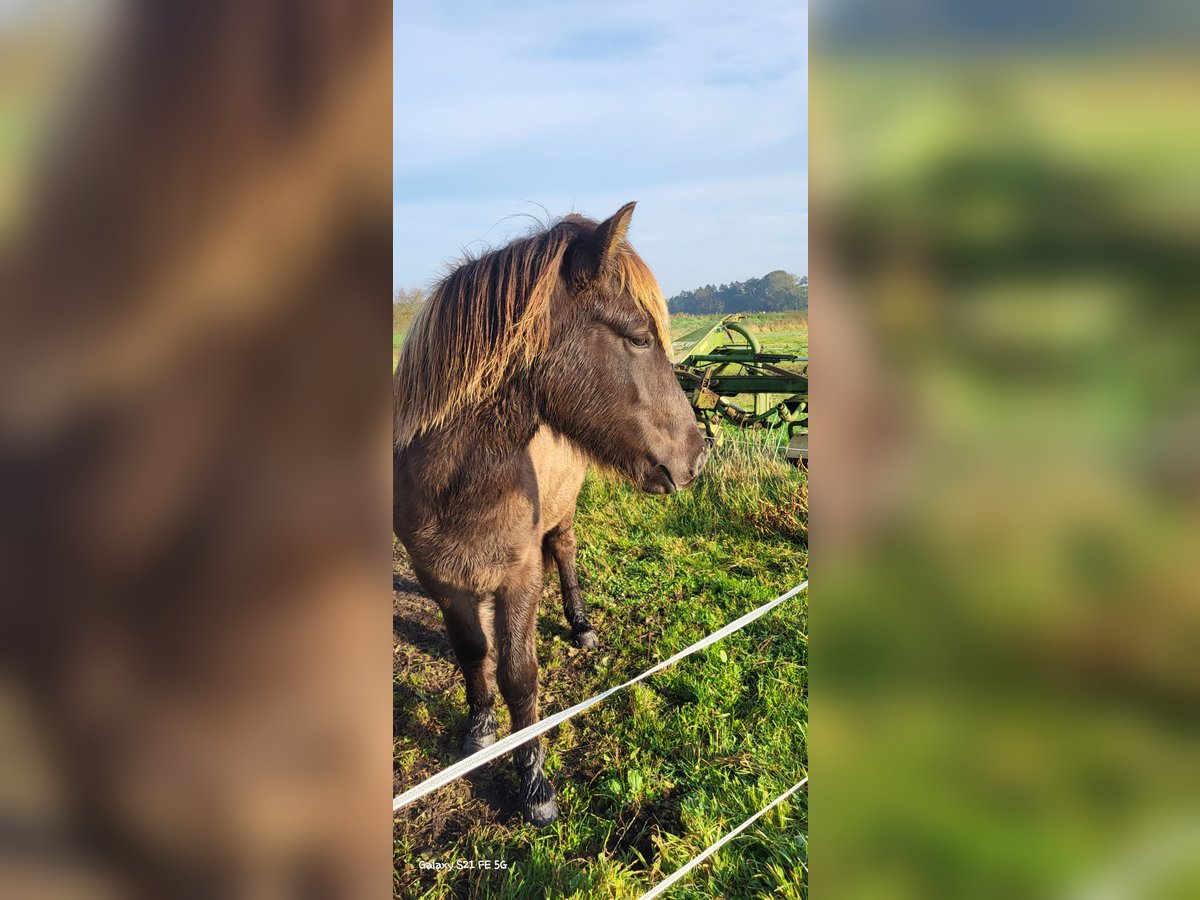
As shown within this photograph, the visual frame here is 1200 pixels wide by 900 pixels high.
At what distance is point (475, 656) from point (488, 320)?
1.11m

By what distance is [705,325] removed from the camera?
10.7 ft

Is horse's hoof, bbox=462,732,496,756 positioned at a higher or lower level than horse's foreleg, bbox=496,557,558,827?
lower

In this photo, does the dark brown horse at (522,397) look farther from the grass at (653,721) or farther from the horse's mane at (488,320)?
the grass at (653,721)

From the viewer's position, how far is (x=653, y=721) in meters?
2.07

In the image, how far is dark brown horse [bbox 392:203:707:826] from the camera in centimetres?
168

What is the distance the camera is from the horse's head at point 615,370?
5.62 feet
